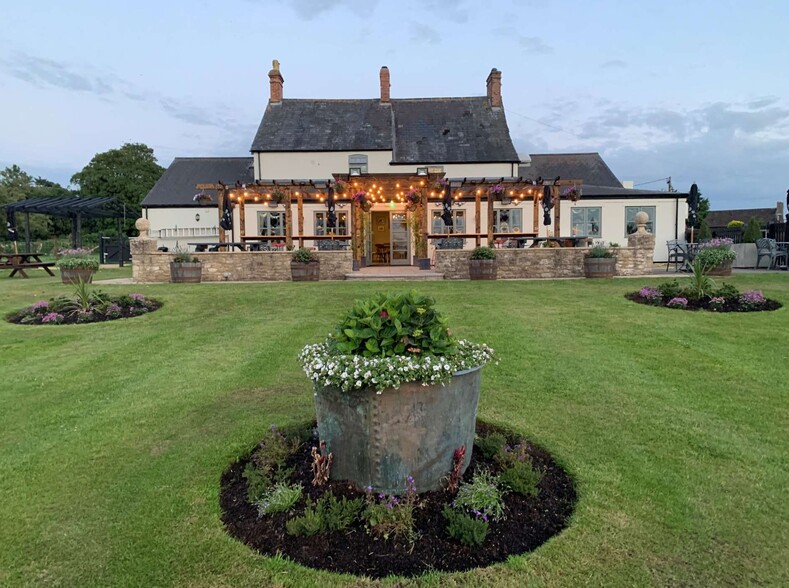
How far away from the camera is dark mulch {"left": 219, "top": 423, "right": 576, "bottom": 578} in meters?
2.14

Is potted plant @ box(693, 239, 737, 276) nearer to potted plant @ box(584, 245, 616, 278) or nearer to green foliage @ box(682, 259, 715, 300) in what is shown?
potted plant @ box(584, 245, 616, 278)

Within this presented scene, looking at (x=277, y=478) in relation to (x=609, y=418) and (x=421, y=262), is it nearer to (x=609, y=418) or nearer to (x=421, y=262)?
(x=609, y=418)

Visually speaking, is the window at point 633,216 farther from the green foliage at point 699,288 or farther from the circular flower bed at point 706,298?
the green foliage at point 699,288

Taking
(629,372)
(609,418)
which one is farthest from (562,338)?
(609,418)

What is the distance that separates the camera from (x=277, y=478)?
2770 millimetres

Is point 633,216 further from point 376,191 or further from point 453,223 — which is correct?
point 376,191

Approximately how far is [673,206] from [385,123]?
44.0ft

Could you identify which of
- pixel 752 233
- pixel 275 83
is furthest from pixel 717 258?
pixel 275 83

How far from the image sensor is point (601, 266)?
13.0m

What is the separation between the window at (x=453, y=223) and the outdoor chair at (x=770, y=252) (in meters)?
10.4

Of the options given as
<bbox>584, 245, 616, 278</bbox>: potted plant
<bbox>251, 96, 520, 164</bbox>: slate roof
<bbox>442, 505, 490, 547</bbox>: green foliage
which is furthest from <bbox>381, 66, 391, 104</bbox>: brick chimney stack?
<bbox>442, 505, 490, 547</bbox>: green foliage

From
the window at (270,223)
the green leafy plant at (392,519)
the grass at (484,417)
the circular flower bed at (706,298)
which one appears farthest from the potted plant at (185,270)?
the green leafy plant at (392,519)

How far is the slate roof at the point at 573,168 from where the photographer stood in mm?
24078

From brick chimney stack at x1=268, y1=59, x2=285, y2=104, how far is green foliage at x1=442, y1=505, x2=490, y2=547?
79.5 ft
